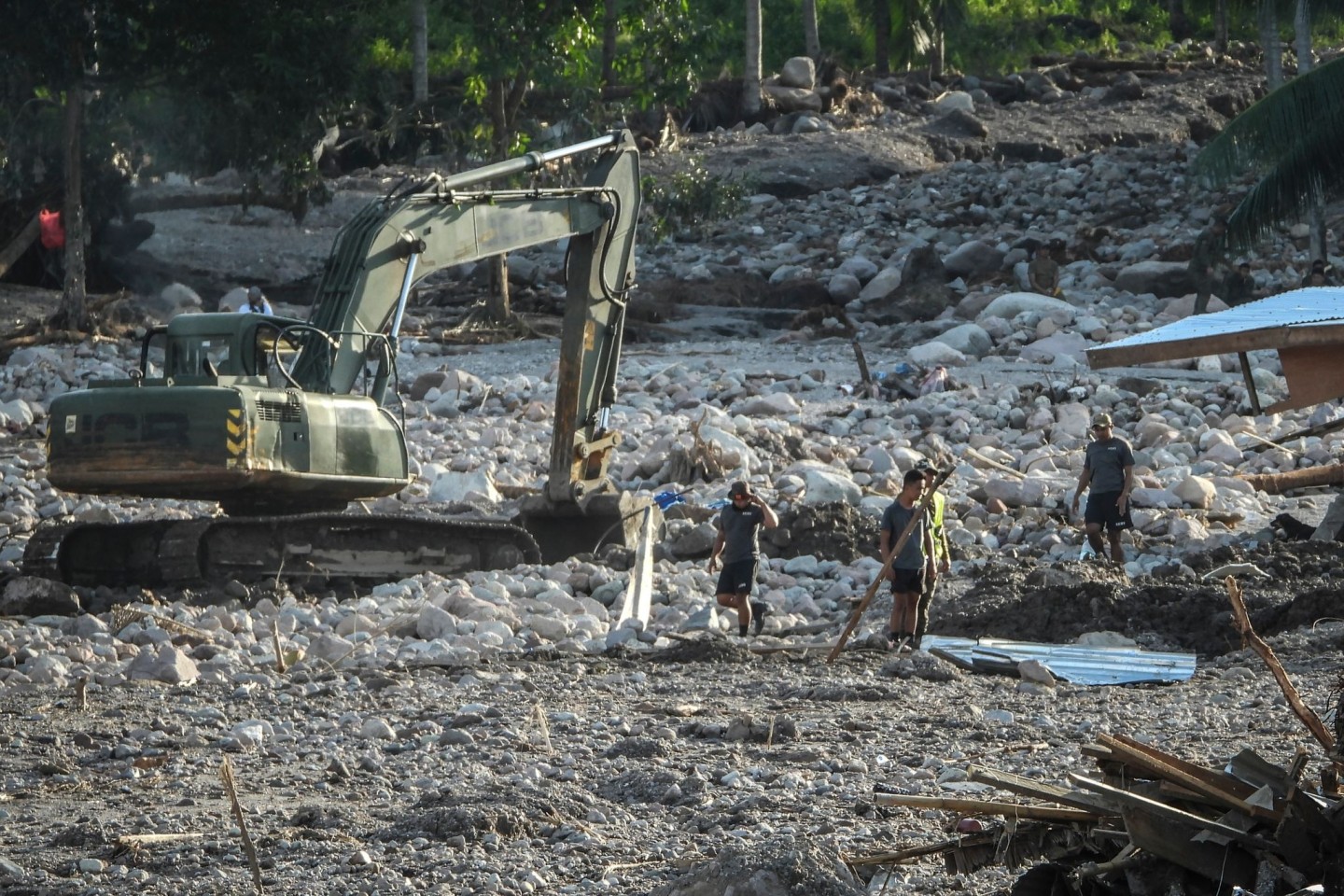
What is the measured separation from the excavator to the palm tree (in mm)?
9891

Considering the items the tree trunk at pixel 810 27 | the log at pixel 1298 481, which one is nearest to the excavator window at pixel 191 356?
the log at pixel 1298 481

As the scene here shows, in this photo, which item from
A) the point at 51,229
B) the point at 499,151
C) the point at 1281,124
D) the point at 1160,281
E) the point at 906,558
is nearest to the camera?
the point at 906,558

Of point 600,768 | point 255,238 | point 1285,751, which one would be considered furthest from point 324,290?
point 255,238

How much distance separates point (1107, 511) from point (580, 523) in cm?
413

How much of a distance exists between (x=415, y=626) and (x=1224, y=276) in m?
18.1

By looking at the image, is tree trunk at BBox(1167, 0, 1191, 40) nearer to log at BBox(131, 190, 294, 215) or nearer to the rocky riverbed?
the rocky riverbed

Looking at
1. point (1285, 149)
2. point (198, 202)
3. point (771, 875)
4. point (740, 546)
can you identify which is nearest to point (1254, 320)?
point (771, 875)

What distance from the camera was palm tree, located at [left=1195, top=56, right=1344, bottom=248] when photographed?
2078 cm

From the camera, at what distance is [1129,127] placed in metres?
40.6

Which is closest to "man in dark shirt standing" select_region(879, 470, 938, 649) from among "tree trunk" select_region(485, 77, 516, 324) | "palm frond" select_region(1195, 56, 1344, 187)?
"palm frond" select_region(1195, 56, 1344, 187)

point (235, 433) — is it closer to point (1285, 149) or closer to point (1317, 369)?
point (1317, 369)

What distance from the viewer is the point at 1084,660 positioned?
1041 centimetres

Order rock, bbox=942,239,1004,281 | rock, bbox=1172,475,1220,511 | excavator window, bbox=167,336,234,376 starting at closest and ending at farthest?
excavator window, bbox=167,336,234,376 → rock, bbox=1172,475,1220,511 → rock, bbox=942,239,1004,281

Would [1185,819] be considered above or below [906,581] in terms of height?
above
